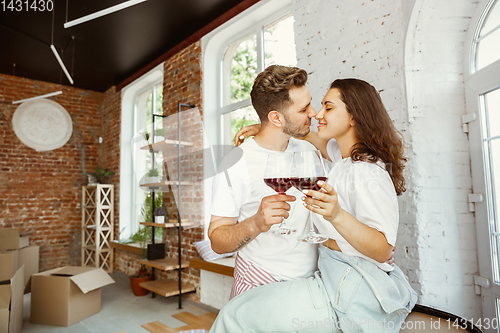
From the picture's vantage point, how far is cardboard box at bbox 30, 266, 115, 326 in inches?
117

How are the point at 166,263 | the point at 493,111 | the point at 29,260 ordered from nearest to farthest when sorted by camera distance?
the point at 493,111 < the point at 166,263 < the point at 29,260

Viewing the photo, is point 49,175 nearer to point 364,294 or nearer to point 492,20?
point 364,294

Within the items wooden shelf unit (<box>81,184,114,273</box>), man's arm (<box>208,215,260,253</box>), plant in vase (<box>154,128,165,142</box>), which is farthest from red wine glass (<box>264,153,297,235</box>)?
wooden shelf unit (<box>81,184,114,273</box>)

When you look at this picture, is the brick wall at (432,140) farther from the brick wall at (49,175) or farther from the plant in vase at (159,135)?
the brick wall at (49,175)

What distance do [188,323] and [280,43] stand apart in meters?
2.87

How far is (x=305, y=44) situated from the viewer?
2.45 m

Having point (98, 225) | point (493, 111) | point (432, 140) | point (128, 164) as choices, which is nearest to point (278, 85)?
point (432, 140)

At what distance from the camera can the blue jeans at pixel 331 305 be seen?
0.84 meters

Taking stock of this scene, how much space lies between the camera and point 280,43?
10.8 ft

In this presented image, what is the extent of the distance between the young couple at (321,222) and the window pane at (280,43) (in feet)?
6.68

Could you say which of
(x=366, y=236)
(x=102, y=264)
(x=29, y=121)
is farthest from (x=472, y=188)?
(x=29, y=121)

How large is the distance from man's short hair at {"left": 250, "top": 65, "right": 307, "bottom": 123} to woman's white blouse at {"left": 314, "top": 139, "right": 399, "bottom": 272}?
0.36 metres

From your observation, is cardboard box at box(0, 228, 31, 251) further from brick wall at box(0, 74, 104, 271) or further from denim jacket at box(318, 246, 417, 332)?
denim jacket at box(318, 246, 417, 332)

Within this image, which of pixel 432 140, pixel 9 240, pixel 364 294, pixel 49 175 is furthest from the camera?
pixel 49 175
